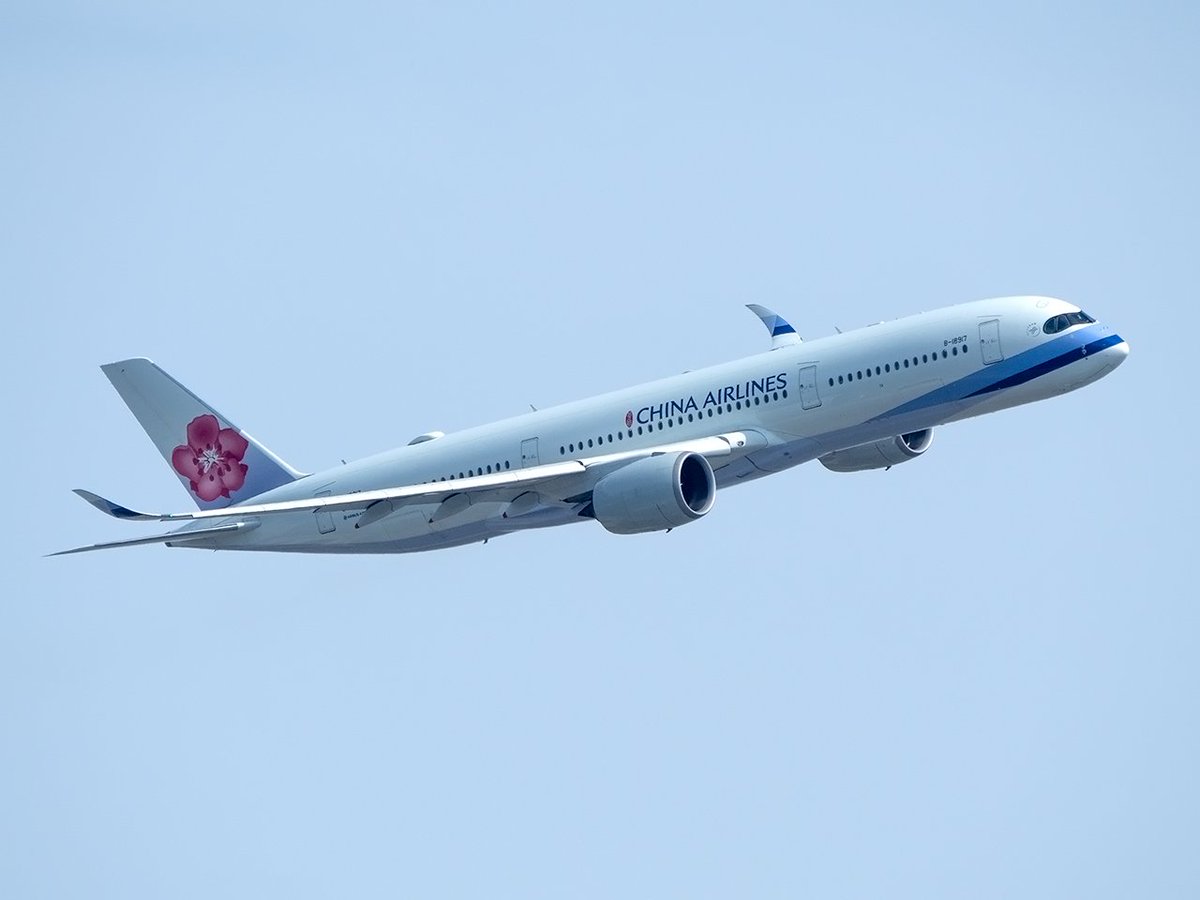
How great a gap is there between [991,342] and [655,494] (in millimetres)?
10974

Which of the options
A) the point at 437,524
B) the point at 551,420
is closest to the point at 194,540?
the point at 437,524

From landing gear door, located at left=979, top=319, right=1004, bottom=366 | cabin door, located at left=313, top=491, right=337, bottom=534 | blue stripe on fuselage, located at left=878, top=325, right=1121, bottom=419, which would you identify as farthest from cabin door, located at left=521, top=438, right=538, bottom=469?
landing gear door, located at left=979, top=319, right=1004, bottom=366

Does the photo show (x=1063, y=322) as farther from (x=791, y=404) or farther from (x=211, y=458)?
(x=211, y=458)

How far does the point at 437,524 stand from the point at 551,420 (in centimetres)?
539

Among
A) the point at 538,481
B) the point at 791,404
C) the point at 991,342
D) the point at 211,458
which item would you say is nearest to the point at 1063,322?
the point at 991,342

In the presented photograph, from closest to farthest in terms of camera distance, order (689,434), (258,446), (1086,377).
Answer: (1086,377) → (689,434) → (258,446)

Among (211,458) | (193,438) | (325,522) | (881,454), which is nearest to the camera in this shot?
(881,454)

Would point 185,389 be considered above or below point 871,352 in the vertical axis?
above

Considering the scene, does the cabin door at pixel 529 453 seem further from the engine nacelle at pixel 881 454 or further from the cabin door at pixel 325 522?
the engine nacelle at pixel 881 454

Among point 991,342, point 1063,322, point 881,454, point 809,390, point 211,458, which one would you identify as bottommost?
point 881,454

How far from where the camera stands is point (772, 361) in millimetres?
58219

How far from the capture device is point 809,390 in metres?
56.7

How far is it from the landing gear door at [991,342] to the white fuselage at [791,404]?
0.04 m

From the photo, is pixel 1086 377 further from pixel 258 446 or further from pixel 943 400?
pixel 258 446
